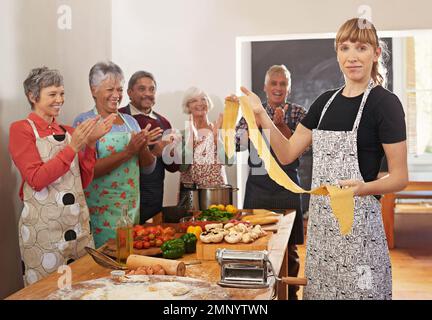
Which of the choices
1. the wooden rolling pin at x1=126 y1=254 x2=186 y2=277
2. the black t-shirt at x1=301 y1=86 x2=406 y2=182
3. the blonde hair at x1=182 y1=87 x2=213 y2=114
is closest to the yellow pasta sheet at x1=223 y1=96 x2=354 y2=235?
the black t-shirt at x1=301 y1=86 x2=406 y2=182

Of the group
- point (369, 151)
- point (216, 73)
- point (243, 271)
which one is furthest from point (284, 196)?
point (243, 271)

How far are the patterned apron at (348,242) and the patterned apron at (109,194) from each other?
1107 millimetres

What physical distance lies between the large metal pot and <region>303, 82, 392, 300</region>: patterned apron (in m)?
0.91

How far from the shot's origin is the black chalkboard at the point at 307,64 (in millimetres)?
6367

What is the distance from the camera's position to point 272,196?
3816mm

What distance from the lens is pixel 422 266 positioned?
4.87m

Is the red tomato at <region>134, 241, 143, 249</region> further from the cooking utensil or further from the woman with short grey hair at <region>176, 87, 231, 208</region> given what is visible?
the woman with short grey hair at <region>176, 87, 231, 208</region>

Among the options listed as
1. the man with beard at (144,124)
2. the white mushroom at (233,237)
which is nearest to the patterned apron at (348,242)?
the white mushroom at (233,237)

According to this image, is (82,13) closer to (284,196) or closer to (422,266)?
(284,196)

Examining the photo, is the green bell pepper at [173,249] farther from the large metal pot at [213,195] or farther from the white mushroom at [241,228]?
the large metal pot at [213,195]

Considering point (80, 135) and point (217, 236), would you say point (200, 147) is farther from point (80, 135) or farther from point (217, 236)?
point (217, 236)
